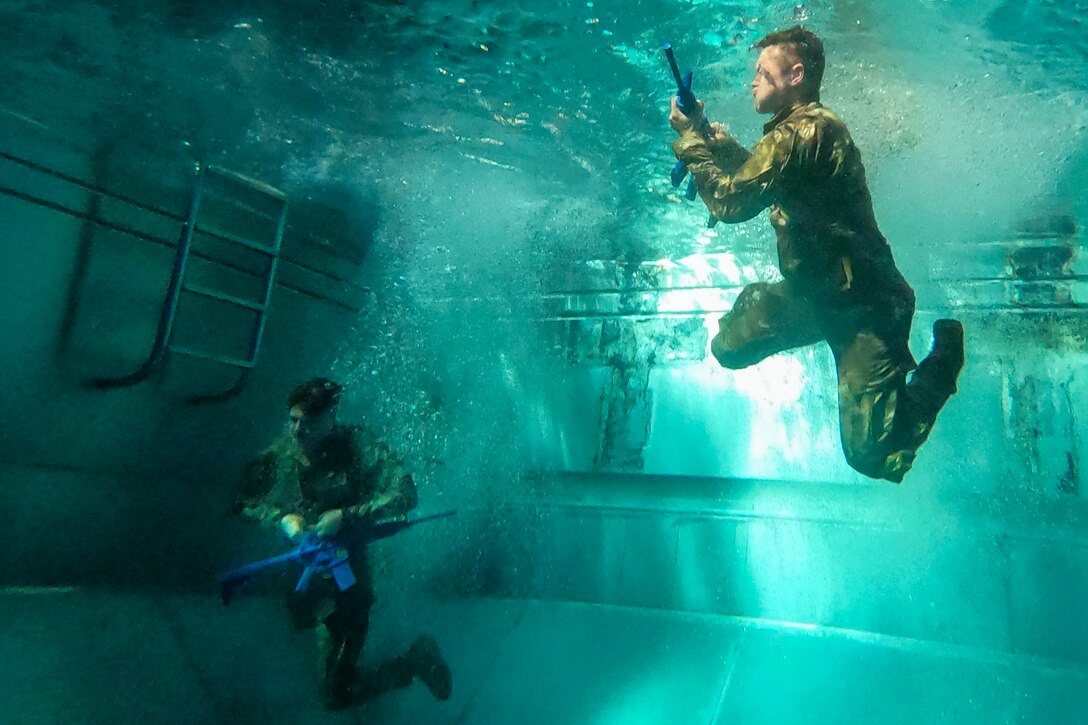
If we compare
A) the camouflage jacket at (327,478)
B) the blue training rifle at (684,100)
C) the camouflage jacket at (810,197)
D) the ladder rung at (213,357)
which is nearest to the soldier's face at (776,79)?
the camouflage jacket at (810,197)

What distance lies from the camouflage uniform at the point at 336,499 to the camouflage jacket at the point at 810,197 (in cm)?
321

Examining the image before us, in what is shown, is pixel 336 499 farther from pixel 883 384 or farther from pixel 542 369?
pixel 542 369

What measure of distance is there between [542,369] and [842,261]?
628cm

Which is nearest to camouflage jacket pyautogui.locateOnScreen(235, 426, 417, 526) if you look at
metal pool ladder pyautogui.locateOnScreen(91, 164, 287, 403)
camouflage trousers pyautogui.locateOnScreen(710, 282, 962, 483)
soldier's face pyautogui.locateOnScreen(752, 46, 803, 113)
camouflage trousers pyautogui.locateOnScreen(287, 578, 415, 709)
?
camouflage trousers pyautogui.locateOnScreen(287, 578, 415, 709)

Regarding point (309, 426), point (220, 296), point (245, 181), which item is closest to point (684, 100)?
point (309, 426)

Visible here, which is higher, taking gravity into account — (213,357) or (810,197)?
(810,197)

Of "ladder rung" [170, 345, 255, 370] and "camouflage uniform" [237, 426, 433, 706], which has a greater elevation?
"ladder rung" [170, 345, 255, 370]

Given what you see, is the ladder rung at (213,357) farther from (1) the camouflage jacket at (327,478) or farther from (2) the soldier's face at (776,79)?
(2) the soldier's face at (776,79)

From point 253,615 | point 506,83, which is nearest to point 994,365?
point 506,83

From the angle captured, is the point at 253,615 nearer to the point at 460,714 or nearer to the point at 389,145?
the point at 460,714

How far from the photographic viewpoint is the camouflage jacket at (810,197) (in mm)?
3883

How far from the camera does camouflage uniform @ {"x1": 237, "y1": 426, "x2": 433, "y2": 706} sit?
16.8ft

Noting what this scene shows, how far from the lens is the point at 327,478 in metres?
5.23

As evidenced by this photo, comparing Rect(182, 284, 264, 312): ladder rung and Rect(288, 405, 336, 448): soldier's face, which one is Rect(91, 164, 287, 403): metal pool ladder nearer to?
Rect(182, 284, 264, 312): ladder rung
